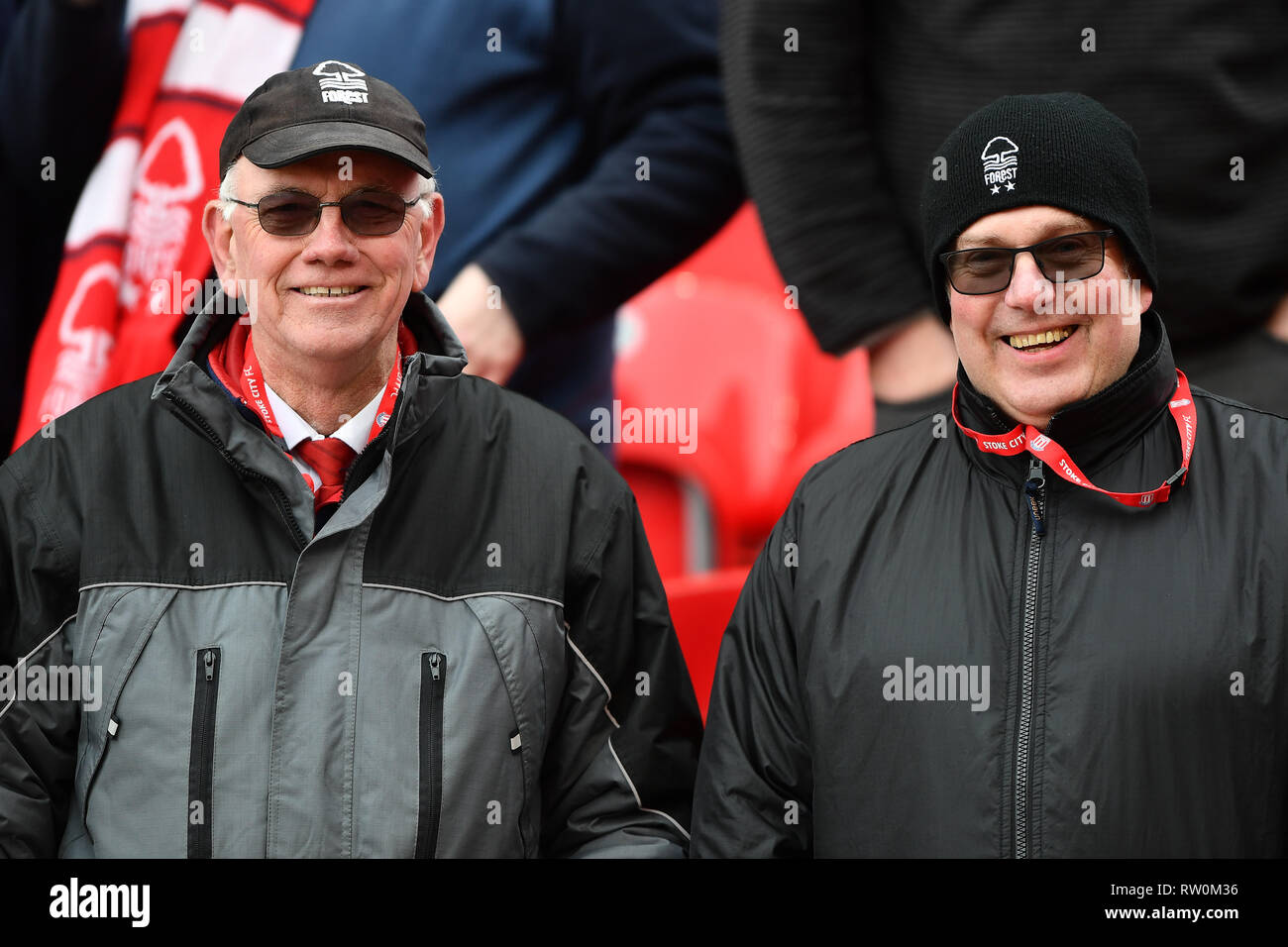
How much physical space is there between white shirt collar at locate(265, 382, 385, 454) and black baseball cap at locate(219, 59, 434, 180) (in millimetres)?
391

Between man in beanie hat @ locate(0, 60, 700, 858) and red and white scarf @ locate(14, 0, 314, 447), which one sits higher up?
red and white scarf @ locate(14, 0, 314, 447)

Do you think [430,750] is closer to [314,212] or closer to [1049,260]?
[314,212]

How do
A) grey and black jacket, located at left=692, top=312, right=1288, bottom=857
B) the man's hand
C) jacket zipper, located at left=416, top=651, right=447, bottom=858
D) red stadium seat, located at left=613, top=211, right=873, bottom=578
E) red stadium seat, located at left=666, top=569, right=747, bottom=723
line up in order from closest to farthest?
grey and black jacket, located at left=692, top=312, right=1288, bottom=857, jacket zipper, located at left=416, top=651, right=447, bottom=858, the man's hand, red stadium seat, located at left=666, top=569, right=747, bottom=723, red stadium seat, located at left=613, top=211, right=873, bottom=578

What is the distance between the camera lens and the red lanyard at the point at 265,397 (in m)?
2.57

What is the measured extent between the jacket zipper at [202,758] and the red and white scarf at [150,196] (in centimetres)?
138

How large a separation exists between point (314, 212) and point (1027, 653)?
132 centimetres

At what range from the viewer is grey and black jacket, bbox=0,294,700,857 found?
94.4 inches

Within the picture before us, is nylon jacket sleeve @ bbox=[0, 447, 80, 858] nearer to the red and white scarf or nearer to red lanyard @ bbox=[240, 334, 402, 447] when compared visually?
red lanyard @ bbox=[240, 334, 402, 447]

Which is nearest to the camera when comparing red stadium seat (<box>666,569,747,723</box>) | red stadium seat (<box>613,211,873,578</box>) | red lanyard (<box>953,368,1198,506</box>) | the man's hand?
red lanyard (<box>953,368,1198,506</box>)

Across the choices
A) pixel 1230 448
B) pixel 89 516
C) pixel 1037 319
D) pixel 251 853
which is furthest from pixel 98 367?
pixel 1230 448

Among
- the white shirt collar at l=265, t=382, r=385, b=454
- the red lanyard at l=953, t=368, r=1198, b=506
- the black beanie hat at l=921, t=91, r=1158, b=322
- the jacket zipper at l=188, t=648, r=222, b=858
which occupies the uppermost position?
the black beanie hat at l=921, t=91, r=1158, b=322

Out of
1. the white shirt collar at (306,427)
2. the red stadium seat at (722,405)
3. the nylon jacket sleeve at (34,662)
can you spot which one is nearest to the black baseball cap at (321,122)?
the white shirt collar at (306,427)

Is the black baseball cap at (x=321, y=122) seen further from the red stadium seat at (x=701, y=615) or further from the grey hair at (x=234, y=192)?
the red stadium seat at (x=701, y=615)

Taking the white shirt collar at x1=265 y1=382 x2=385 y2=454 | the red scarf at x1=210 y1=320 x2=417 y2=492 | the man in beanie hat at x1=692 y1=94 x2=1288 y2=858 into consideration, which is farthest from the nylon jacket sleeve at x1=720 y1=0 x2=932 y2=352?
the white shirt collar at x1=265 y1=382 x2=385 y2=454
